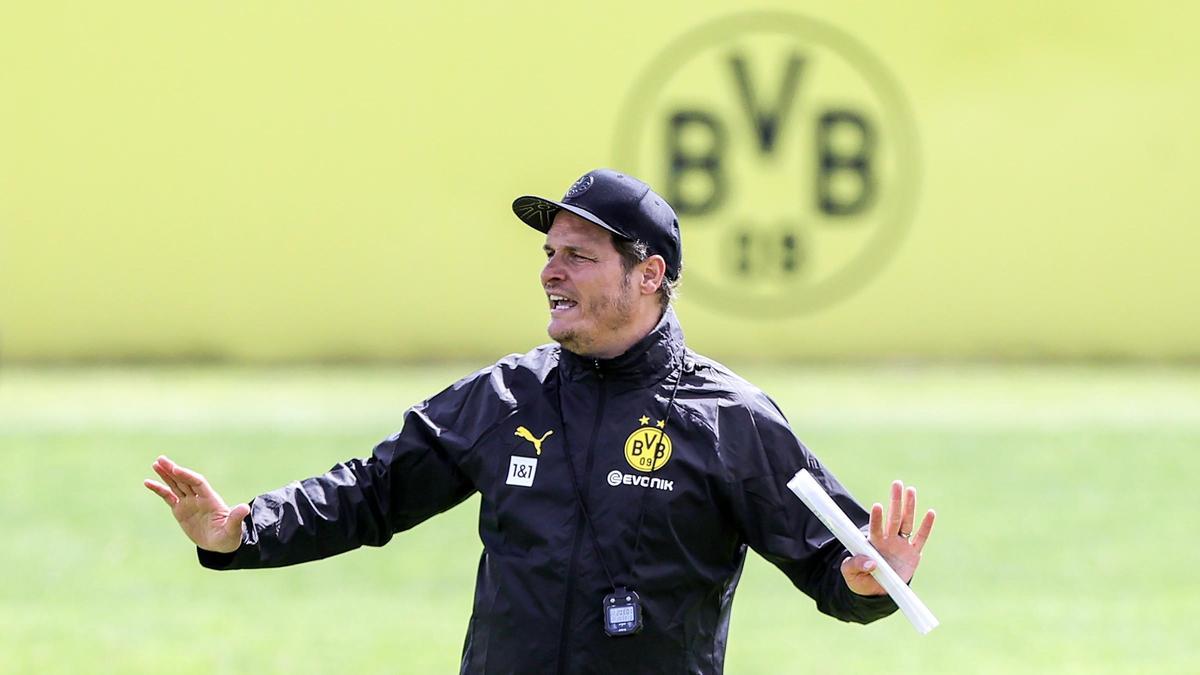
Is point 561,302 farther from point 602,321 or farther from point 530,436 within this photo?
point 530,436

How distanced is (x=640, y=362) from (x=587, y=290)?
0.22m

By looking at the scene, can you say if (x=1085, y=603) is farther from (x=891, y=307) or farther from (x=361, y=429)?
(x=891, y=307)

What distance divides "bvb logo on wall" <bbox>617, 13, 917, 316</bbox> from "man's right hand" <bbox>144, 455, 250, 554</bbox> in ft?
42.7

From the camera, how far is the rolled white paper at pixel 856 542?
14.1ft

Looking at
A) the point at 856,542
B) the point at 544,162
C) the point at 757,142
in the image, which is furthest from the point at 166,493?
the point at 757,142

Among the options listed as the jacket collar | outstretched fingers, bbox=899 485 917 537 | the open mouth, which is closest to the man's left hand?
outstretched fingers, bbox=899 485 917 537

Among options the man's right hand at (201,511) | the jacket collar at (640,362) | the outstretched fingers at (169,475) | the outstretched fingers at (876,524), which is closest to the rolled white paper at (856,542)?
the outstretched fingers at (876,524)

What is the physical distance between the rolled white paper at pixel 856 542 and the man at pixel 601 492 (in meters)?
0.04

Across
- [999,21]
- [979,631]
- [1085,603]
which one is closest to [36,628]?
[979,631]

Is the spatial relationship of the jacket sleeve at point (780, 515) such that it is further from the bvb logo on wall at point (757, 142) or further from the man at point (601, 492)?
the bvb logo on wall at point (757, 142)

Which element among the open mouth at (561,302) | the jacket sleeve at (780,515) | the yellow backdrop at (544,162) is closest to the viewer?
the jacket sleeve at (780,515)

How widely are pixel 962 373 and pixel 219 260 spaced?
22.4 ft

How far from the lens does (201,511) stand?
4.64 metres

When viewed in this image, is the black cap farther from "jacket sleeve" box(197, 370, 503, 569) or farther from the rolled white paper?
the rolled white paper
